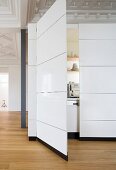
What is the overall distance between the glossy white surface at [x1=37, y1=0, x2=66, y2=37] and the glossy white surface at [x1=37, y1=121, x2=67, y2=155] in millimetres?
2048

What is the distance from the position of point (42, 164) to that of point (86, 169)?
2.32ft

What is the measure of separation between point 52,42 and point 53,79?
73cm

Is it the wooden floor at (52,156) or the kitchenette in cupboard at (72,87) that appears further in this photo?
the kitchenette in cupboard at (72,87)

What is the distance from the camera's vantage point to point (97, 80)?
17.3 ft

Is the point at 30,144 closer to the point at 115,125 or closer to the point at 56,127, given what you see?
the point at 56,127

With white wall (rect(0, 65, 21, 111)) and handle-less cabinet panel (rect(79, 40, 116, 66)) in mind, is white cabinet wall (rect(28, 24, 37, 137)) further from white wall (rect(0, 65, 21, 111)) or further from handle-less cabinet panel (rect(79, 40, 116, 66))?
white wall (rect(0, 65, 21, 111))

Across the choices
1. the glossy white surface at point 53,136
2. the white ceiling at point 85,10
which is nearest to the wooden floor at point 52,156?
the glossy white surface at point 53,136

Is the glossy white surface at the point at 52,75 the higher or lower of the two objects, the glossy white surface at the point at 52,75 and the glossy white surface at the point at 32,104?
the higher

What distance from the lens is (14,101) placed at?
44.0ft

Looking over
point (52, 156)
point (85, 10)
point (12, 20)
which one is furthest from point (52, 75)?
point (12, 20)

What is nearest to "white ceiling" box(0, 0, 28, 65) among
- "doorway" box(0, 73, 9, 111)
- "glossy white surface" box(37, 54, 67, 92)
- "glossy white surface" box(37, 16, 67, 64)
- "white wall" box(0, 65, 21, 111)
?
"glossy white surface" box(37, 16, 67, 64)

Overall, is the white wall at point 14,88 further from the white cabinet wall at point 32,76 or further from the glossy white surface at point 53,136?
the glossy white surface at point 53,136

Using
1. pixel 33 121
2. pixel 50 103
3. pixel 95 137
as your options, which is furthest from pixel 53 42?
pixel 95 137

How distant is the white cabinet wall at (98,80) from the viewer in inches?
205
